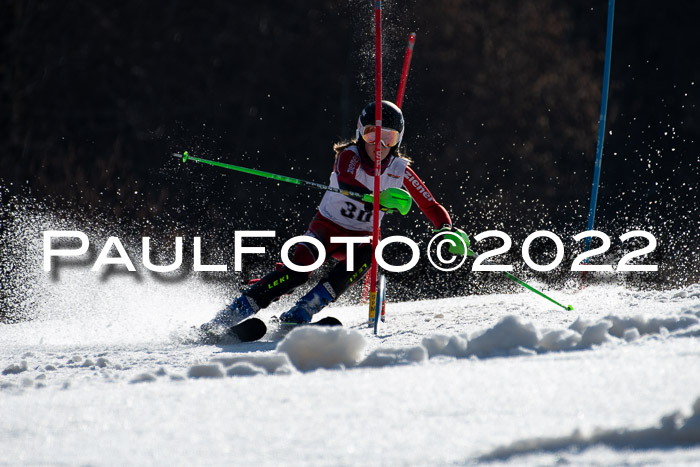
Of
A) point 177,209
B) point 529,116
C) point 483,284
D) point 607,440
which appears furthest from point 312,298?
point 529,116

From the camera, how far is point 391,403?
5.68 feet

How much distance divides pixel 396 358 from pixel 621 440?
1100 mm

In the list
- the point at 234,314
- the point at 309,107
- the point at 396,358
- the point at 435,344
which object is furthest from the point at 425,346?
the point at 309,107

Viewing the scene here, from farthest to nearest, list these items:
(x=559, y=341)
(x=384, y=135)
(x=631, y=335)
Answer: (x=384, y=135) → (x=631, y=335) → (x=559, y=341)

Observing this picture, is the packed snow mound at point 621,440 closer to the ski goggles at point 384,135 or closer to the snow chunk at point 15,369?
the snow chunk at point 15,369

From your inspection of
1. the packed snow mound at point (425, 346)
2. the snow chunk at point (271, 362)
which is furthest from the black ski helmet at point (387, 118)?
the snow chunk at point (271, 362)

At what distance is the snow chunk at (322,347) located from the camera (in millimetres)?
2525

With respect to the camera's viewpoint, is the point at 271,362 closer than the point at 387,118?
Yes

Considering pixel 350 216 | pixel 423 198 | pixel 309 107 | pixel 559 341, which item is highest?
pixel 309 107

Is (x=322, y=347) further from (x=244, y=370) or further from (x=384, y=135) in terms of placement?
(x=384, y=135)

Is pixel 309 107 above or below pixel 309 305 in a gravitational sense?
A: above

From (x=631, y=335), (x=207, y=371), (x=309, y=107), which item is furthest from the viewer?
(x=309, y=107)

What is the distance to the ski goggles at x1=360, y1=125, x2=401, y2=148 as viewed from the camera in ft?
14.5

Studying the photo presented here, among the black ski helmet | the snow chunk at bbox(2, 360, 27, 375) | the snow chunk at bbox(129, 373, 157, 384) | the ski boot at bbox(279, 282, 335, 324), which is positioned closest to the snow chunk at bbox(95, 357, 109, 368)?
the snow chunk at bbox(2, 360, 27, 375)
